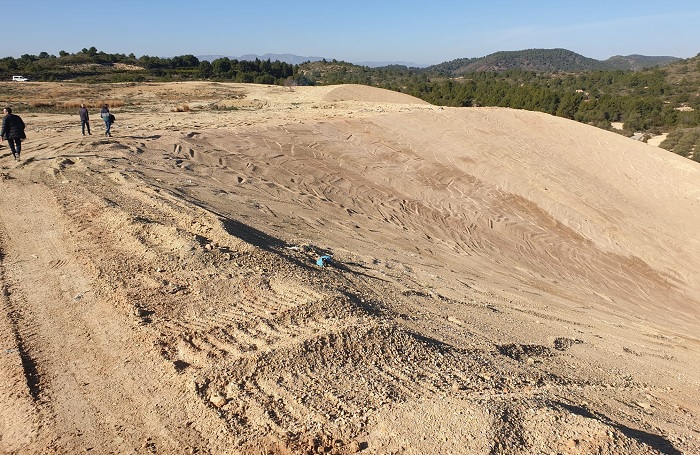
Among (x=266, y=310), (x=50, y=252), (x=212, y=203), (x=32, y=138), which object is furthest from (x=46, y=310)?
(x=32, y=138)

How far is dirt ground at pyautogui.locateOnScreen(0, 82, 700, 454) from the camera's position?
3.93 metres

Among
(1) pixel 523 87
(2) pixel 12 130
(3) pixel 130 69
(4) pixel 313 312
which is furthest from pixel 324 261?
(3) pixel 130 69

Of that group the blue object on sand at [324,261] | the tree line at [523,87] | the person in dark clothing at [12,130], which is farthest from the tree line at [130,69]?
the blue object on sand at [324,261]

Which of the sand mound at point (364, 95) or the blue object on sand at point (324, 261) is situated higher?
the sand mound at point (364, 95)

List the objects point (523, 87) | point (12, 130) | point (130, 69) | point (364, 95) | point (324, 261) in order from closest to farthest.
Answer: point (324, 261)
point (12, 130)
point (364, 95)
point (523, 87)
point (130, 69)

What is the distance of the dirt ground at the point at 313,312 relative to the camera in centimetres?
393

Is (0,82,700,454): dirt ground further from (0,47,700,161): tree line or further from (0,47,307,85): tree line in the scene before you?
(0,47,307,85): tree line

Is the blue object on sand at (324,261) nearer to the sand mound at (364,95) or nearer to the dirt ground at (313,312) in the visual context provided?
the dirt ground at (313,312)

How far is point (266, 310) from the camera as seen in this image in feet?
18.1

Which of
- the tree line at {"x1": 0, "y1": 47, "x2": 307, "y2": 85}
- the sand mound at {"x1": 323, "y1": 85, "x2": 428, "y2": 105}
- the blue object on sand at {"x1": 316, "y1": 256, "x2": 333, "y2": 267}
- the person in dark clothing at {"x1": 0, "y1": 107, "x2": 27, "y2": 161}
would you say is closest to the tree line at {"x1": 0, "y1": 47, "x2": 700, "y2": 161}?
the tree line at {"x1": 0, "y1": 47, "x2": 307, "y2": 85}

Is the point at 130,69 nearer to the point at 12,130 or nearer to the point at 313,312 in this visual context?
the point at 12,130

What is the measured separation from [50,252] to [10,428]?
368 cm

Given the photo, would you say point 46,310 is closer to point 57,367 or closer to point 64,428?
point 57,367

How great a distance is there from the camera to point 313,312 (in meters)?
5.49
